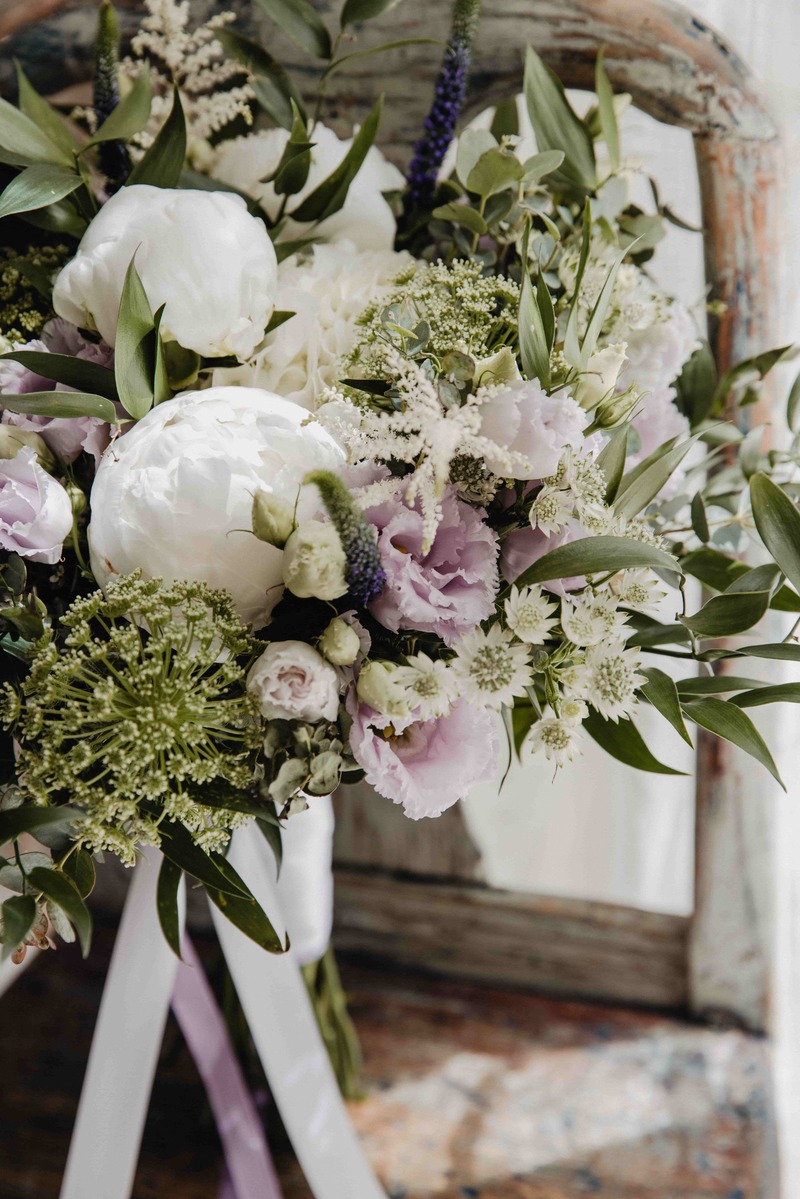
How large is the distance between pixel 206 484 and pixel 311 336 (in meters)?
0.16

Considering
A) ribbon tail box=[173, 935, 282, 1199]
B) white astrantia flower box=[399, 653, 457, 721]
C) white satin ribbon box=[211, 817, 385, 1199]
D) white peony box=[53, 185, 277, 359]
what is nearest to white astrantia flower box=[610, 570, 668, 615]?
white astrantia flower box=[399, 653, 457, 721]

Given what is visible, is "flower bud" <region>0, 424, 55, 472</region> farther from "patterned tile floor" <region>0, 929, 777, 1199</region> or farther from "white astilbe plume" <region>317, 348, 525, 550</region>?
"patterned tile floor" <region>0, 929, 777, 1199</region>

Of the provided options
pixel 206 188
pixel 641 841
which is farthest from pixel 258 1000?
pixel 206 188

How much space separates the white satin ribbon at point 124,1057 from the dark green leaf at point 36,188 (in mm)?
487

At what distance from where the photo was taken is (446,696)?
452 millimetres

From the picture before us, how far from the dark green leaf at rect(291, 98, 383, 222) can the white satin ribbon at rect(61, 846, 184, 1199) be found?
0.52 meters

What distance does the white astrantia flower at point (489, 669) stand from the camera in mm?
457

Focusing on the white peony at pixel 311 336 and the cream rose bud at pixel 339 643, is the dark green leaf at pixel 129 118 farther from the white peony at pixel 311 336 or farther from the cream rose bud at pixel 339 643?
the cream rose bud at pixel 339 643

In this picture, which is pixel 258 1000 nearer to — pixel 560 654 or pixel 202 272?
pixel 560 654

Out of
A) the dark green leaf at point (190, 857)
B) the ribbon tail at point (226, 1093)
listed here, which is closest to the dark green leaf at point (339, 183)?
the dark green leaf at point (190, 857)

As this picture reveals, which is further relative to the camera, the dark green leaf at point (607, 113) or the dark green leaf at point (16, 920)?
the dark green leaf at point (607, 113)

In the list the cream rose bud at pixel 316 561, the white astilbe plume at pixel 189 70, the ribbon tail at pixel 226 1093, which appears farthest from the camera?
the ribbon tail at pixel 226 1093

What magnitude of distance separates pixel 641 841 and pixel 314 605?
2.21 ft

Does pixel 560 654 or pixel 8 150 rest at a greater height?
pixel 8 150
